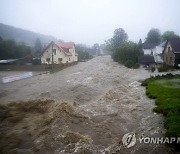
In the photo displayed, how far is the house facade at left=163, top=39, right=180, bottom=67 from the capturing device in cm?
3735

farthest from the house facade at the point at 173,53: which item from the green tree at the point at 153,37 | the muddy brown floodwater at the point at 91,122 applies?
the green tree at the point at 153,37

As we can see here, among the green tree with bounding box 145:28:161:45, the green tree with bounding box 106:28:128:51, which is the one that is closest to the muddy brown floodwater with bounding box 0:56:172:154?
the green tree with bounding box 106:28:128:51

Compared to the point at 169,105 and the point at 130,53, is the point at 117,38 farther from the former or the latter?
the point at 169,105

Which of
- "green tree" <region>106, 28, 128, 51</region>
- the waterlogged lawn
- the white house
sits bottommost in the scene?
the waterlogged lawn

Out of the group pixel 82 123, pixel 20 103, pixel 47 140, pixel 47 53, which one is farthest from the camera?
pixel 47 53

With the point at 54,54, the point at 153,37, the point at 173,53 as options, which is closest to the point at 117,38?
the point at 153,37

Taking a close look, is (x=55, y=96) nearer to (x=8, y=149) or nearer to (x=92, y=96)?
(x=92, y=96)

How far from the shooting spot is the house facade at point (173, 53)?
37.3 m

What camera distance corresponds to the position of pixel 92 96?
64.2ft

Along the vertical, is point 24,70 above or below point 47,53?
below

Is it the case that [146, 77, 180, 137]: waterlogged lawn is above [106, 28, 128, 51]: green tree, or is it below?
below

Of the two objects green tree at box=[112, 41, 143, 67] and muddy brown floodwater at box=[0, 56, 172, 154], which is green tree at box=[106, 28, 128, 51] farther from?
muddy brown floodwater at box=[0, 56, 172, 154]

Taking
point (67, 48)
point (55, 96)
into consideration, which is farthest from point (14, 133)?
point (67, 48)

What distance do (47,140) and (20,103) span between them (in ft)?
24.1
